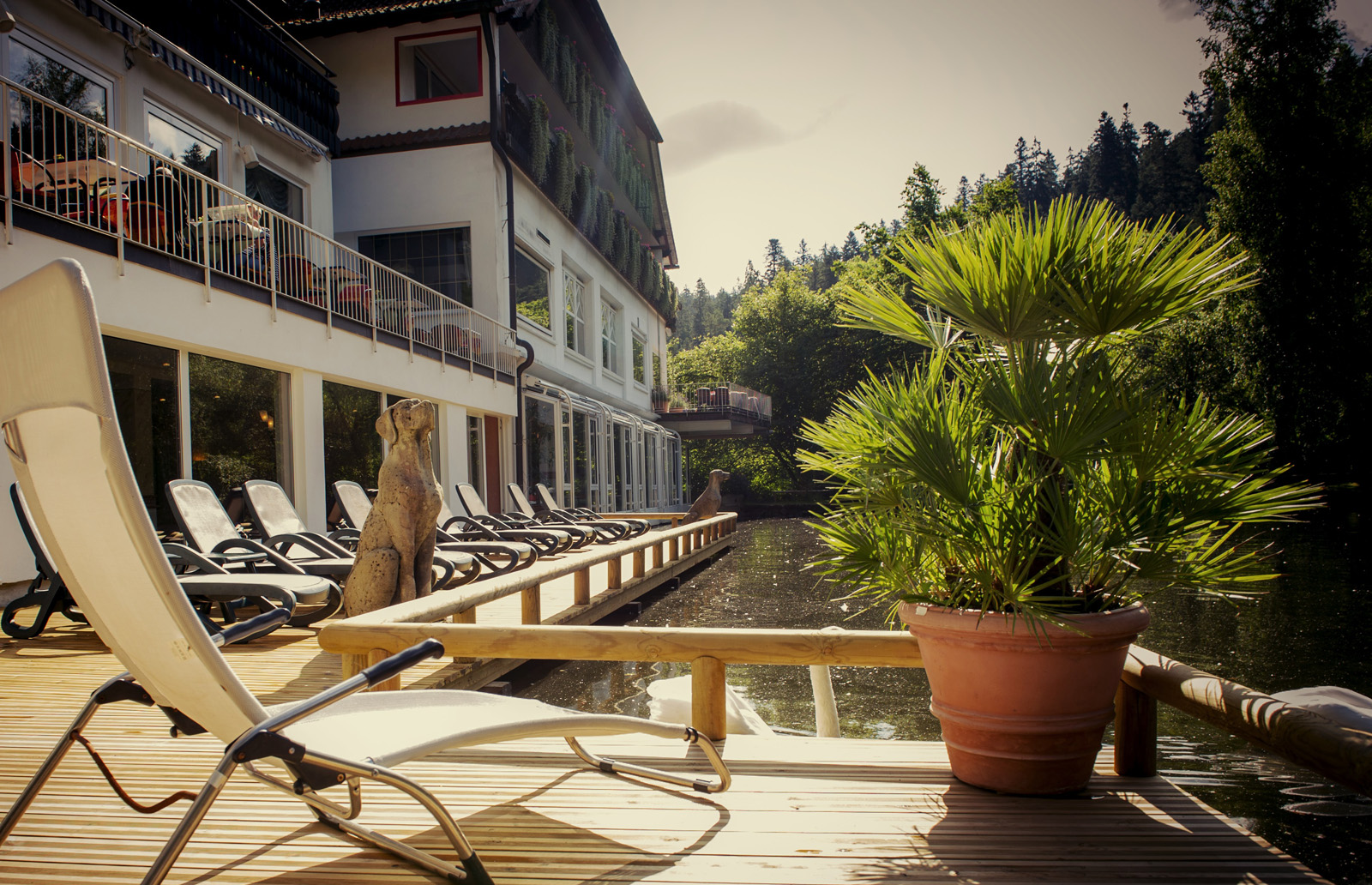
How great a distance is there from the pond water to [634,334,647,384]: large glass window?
1404 centimetres

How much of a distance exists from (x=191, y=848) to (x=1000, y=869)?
1902mm

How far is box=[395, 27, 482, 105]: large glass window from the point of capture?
14156 millimetres

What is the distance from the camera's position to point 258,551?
212 inches

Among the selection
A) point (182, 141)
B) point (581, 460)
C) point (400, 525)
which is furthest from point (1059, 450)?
point (581, 460)

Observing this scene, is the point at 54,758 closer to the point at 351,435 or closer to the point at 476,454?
the point at 351,435

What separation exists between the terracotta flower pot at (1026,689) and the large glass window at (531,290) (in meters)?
13.6

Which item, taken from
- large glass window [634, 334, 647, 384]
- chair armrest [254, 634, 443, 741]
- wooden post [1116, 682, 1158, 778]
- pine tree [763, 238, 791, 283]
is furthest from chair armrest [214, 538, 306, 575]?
pine tree [763, 238, 791, 283]

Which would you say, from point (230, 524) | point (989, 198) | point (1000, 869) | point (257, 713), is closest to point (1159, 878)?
point (1000, 869)

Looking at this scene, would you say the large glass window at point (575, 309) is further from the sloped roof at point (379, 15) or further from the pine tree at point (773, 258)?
the pine tree at point (773, 258)

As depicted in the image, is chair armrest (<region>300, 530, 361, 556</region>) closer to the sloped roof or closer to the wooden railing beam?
the wooden railing beam

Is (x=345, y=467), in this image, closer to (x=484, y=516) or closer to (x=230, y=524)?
(x=484, y=516)

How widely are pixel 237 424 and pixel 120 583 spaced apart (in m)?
7.96

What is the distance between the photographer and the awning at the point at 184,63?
317 inches

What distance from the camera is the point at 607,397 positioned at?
21688 millimetres
